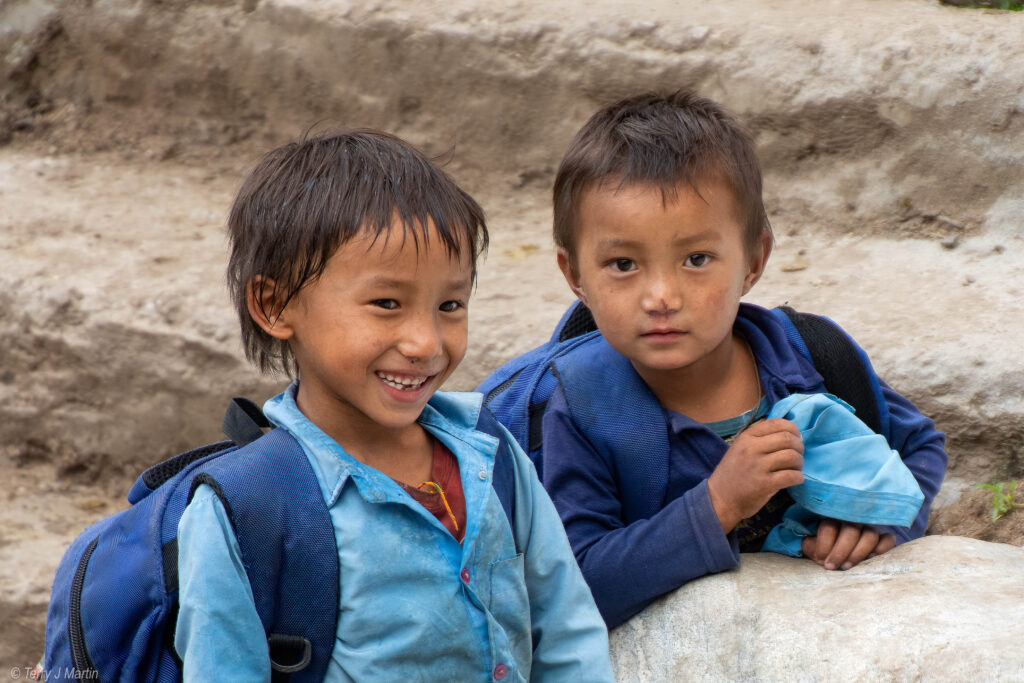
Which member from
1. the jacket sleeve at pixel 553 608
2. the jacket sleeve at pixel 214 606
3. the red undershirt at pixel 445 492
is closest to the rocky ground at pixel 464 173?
the jacket sleeve at pixel 553 608

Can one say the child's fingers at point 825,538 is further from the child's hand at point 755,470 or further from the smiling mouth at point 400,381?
the smiling mouth at point 400,381

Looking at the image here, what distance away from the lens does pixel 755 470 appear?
209 cm

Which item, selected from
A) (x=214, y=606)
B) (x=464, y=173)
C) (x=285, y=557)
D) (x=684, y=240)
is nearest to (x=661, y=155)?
(x=684, y=240)

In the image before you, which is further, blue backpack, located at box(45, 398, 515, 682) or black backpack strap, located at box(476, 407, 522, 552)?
black backpack strap, located at box(476, 407, 522, 552)

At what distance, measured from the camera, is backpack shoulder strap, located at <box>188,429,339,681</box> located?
65.5 inches

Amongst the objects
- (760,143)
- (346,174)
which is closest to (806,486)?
(346,174)

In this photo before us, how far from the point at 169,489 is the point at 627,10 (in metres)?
3.34

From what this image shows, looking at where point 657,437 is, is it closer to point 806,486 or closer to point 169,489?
Answer: point 806,486

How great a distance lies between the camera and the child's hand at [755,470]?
2.09m

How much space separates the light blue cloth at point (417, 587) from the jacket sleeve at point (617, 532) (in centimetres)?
22

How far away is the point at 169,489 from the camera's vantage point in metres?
1.75

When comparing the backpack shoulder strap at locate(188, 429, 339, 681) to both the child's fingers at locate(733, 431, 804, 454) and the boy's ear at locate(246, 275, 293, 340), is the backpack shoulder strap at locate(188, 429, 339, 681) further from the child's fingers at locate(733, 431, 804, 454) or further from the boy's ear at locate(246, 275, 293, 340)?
the child's fingers at locate(733, 431, 804, 454)

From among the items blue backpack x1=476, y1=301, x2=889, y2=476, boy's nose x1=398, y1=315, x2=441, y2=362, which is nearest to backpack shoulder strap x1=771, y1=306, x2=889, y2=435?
blue backpack x1=476, y1=301, x2=889, y2=476

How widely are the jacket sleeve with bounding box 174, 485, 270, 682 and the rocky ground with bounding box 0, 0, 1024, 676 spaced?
221 centimetres
